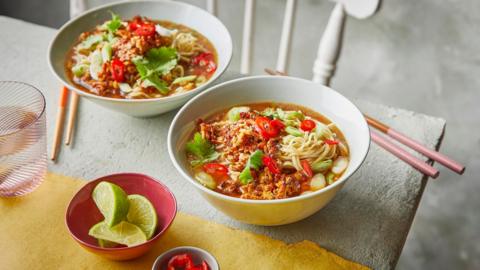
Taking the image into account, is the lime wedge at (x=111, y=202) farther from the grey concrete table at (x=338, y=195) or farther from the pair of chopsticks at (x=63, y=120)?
the pair of chopsticks at (x=63, y=120)

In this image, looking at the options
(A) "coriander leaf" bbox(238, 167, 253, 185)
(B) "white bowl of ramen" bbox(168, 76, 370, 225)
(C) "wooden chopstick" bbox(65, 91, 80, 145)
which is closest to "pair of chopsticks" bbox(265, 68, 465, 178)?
(B) "white bowl of ramen" bbox(168, 76, 370, 225)

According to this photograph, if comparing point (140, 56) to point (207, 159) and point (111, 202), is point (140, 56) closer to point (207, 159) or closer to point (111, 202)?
point (207, 159)

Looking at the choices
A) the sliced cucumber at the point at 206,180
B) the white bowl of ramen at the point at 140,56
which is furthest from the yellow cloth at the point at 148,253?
the white bowl of ramen at the point at 140,56

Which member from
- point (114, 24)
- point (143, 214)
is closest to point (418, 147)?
point (143, 214)

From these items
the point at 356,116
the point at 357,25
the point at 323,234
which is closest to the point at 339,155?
the point at 356,116

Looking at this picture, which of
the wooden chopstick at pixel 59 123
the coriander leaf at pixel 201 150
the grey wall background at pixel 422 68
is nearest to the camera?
the coriander leaf at pixel 201 150

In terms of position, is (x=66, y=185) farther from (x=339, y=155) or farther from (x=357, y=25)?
(x=357, y=25)

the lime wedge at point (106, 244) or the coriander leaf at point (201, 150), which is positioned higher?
the coriander leaf at point (201, 150)
